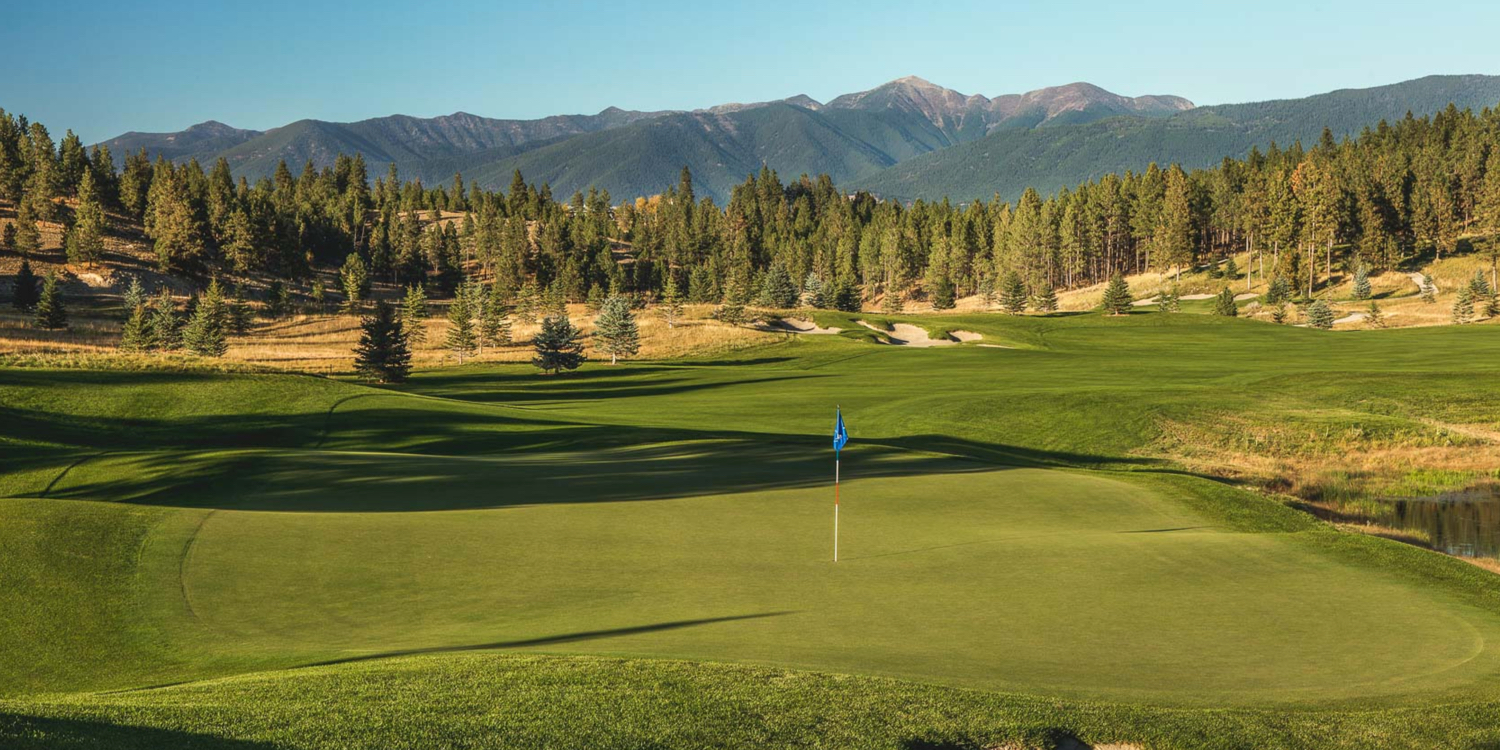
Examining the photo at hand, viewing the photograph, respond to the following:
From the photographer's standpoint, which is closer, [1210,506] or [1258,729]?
[1258,729]

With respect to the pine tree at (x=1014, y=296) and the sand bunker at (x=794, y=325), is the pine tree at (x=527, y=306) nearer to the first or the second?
the sand bunker at (x=794, y=325)

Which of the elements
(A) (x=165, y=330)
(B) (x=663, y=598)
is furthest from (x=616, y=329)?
(B) (x=663, y=598)

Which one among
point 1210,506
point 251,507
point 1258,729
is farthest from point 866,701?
point 1210,506

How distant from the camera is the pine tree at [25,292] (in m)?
99.0

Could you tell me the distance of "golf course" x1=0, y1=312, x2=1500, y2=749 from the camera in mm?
10633

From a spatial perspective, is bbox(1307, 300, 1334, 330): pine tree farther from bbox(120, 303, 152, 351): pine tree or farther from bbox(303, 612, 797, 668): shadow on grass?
bbox(120, 303, 152, 351): pine tree

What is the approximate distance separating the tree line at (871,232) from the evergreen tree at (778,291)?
407 millimetres

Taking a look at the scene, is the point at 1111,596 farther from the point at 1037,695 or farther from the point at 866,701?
the point at 866,701

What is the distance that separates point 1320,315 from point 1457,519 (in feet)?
234

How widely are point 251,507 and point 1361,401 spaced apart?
46.3m

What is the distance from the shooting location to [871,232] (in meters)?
170

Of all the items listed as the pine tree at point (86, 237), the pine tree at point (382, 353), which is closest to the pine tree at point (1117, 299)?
the pine tree at point (382, 353)

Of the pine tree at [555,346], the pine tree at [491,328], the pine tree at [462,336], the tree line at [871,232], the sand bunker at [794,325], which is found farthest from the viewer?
the tree line at [871,232]

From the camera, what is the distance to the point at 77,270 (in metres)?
117
